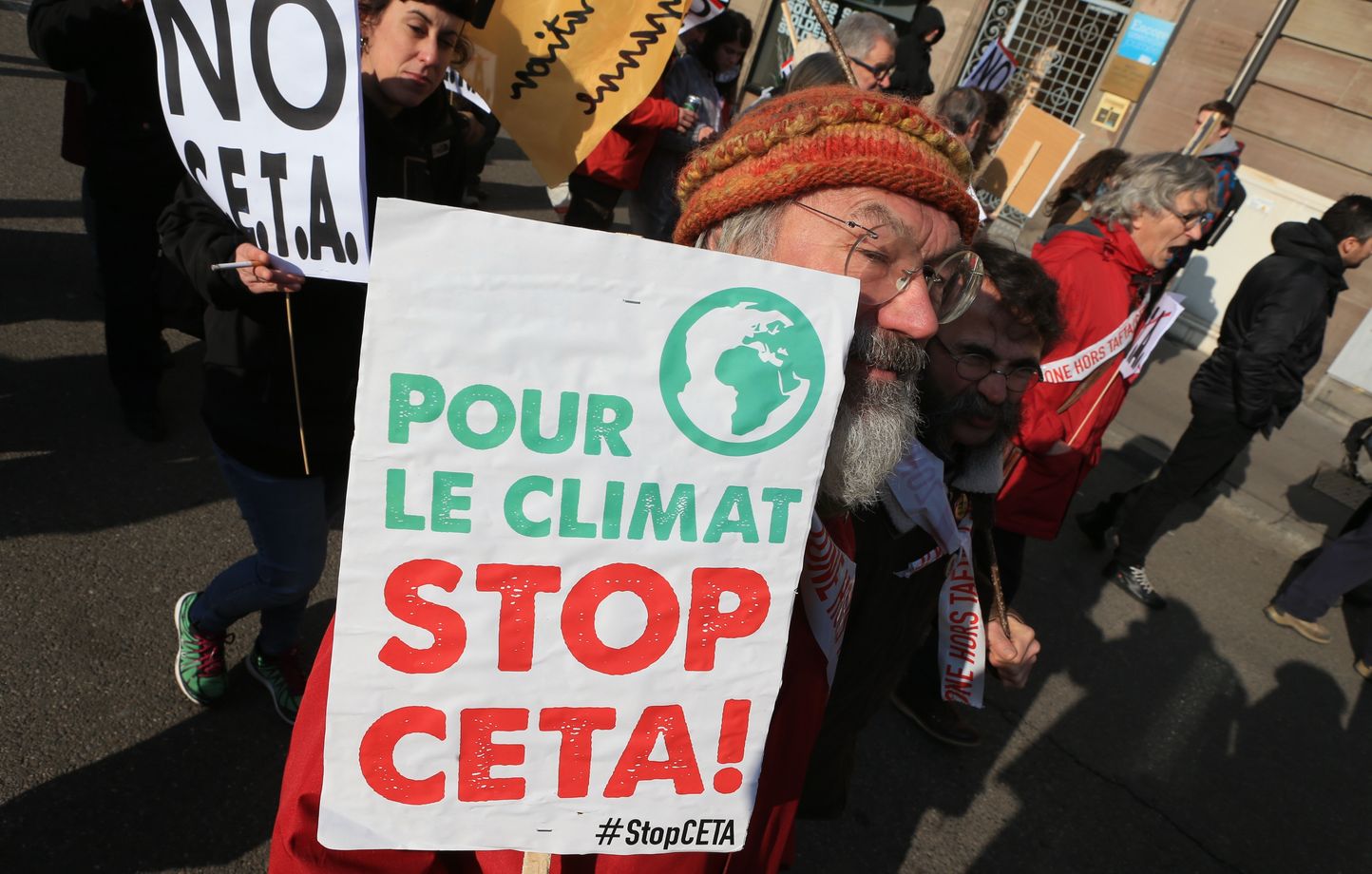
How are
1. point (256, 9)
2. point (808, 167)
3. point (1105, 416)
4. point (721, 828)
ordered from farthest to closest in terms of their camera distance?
point (1105, 416) < point (256, 9) < point (808, 167) < point (721, 828)

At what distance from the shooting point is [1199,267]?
8680 mm

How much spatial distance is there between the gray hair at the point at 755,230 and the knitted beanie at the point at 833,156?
0.01 m

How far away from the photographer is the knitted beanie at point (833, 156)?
1313mm

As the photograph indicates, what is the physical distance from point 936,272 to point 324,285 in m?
1.34

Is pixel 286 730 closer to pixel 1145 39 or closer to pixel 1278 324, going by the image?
pixel 1278 324

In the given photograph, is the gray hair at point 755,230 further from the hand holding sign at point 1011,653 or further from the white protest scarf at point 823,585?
the hand holding sign at point 1011,653

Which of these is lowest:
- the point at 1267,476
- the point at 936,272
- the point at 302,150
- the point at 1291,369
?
the point at 1267,476

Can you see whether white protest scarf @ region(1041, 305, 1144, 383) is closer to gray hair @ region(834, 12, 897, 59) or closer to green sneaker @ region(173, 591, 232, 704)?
gray hair @ region(834, 12, 897, 59)

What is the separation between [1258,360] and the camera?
4.03 m

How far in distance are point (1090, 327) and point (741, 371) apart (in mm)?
2583

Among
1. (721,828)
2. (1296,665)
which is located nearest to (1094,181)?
(1296,665)

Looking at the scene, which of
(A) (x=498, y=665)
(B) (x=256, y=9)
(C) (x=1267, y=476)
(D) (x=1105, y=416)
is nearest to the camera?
(A) (x=498, y=665)

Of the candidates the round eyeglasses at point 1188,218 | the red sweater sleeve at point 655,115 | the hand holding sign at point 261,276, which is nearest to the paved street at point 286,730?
the hand holding sign at point 261,276

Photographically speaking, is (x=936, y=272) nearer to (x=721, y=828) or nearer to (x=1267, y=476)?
(x=721, y=828)
